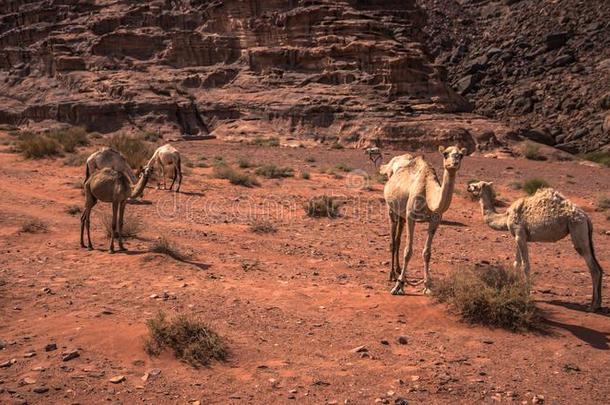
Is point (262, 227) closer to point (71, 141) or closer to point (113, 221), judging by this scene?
point (113, 221)

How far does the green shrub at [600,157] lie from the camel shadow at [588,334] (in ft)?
99.5

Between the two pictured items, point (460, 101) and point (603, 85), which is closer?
point (460, 101)

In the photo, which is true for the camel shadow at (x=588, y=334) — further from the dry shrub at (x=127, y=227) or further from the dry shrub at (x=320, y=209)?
the dry shrub at (x=320, y=209)

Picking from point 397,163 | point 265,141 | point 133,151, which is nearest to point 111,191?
point 397,163

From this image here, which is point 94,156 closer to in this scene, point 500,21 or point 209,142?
point 209,142

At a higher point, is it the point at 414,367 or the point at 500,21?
the point at 500,21

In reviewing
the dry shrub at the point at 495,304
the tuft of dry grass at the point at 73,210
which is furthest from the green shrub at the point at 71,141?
the dry shrub at the point at 495,304

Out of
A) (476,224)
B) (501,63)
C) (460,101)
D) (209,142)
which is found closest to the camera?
(476,224)

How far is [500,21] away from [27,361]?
79502 millimetres

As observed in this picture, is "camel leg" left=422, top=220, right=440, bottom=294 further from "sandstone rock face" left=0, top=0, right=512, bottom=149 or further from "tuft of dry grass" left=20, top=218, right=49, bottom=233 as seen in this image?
"sandstone rock face" left=0, top=0, right=512, bottom=149

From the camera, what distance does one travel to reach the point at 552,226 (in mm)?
6879

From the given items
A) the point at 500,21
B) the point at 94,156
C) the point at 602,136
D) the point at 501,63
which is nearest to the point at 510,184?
the point at 94,156

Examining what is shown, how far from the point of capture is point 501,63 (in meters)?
61.9

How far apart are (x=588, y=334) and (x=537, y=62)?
5954 centimetres
